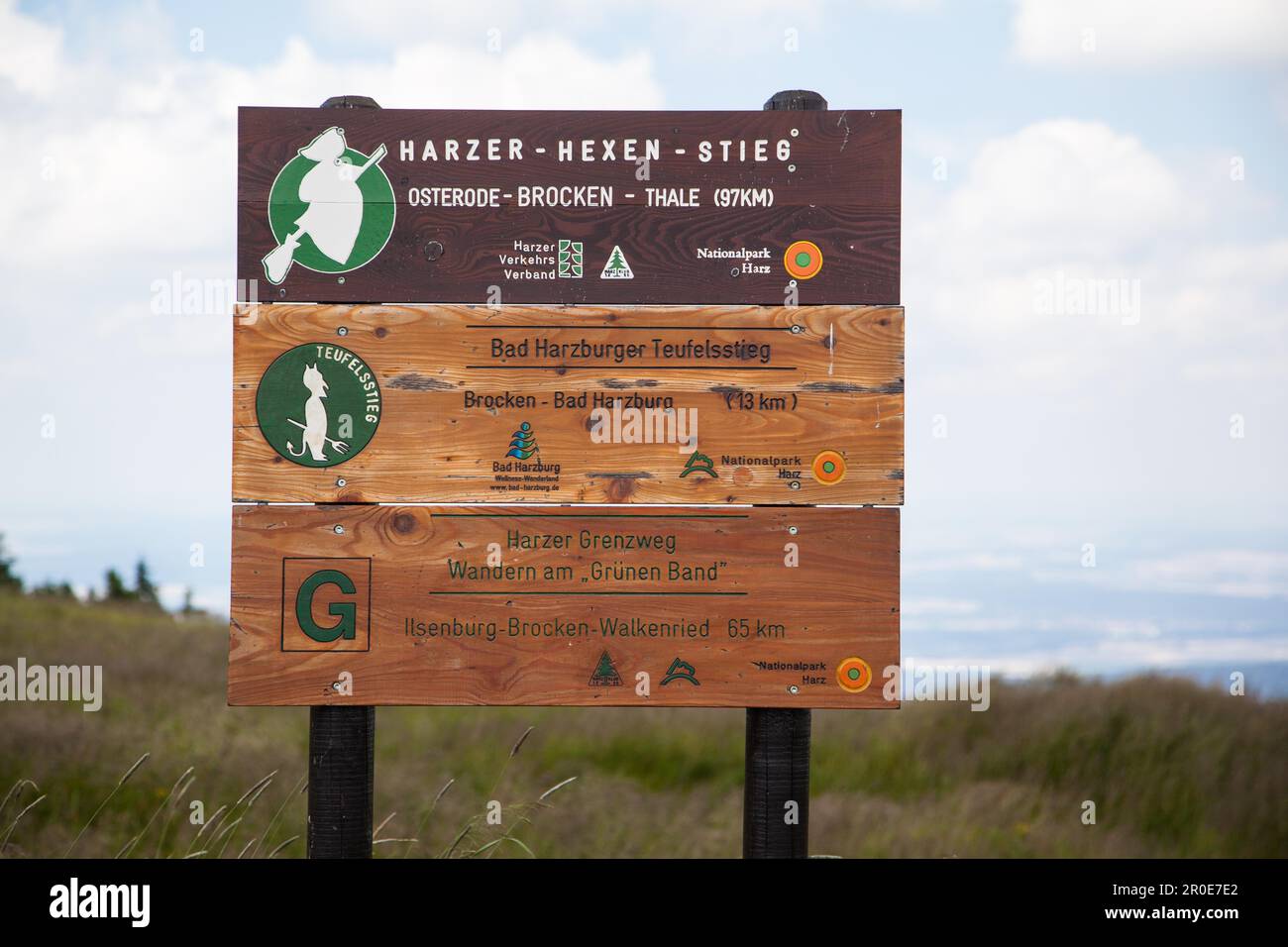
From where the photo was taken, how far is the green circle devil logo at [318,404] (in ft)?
13.6

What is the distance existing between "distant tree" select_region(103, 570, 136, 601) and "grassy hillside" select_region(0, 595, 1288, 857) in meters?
7.72

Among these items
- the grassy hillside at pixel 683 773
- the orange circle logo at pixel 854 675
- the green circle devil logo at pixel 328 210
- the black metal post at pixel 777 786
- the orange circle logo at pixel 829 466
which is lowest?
the grassy hillside at pixel 683 773

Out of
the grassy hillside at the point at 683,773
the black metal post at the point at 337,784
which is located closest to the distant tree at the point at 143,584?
the grassy hillside at the point at 683,773

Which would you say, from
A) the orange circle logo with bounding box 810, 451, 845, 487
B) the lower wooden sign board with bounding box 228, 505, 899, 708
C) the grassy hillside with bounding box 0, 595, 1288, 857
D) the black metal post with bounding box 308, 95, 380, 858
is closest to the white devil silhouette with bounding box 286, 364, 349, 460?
the lower wooden sign board with bounding box 228, 505, 899, 708

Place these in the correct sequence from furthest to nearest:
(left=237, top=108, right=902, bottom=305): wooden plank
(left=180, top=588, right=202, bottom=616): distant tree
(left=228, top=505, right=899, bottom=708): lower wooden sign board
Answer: (left=180, top=588, right=202, bottom=616): distant tree → (left=237, top=108, right=902, bottom=305): wooden plank → (left=228, top=505, right=899, bottom=708): lower wooden sign board

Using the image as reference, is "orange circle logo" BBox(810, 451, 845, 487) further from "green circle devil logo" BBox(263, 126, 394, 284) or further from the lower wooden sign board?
"green circle devil logo" BBox(263, 126, 394, 284)

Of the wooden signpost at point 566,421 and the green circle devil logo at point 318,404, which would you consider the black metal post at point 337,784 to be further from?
the green circle devil logo at point 318,404

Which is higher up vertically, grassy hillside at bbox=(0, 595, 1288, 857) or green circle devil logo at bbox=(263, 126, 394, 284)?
green circle devil logo at bbox=(263, 126, 394, 284)

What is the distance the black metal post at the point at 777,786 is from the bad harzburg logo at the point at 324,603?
176 cm

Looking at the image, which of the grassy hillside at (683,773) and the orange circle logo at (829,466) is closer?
the orange circle logo at (829,466)

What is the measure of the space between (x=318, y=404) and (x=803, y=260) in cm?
221

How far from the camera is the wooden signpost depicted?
414cm
